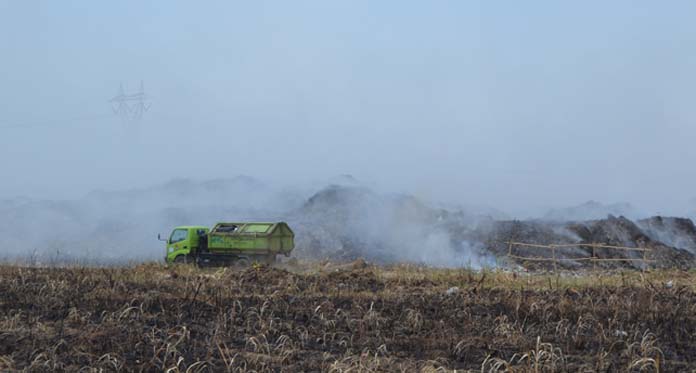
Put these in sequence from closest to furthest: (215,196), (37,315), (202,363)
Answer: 1. (202,363)
2. (37,315)
3. (215,196)

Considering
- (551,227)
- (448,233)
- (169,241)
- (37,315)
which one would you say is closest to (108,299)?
(37,315)

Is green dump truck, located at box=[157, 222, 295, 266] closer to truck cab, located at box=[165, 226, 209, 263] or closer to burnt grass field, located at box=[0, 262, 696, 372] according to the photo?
truck cab, located at box=[165, 226, 209, 263]

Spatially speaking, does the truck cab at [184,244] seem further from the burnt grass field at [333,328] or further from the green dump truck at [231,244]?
the burnt grass field at [333,328]

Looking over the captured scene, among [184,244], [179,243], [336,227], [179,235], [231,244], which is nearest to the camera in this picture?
[231,244]

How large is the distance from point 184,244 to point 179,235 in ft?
1.78

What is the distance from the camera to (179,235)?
72.6 ft

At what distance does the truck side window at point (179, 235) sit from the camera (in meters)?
22.0

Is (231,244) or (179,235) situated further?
(179,235)

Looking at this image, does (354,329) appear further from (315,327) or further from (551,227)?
(551,227)

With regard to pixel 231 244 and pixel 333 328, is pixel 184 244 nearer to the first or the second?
pixel 231 244

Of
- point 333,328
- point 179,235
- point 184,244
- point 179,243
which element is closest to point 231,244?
point 184,244

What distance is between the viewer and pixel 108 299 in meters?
10.2

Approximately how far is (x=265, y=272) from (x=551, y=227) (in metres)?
24.8

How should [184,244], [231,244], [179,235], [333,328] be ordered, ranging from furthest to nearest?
[179,235], [184,244], [231,244], [333,328]
